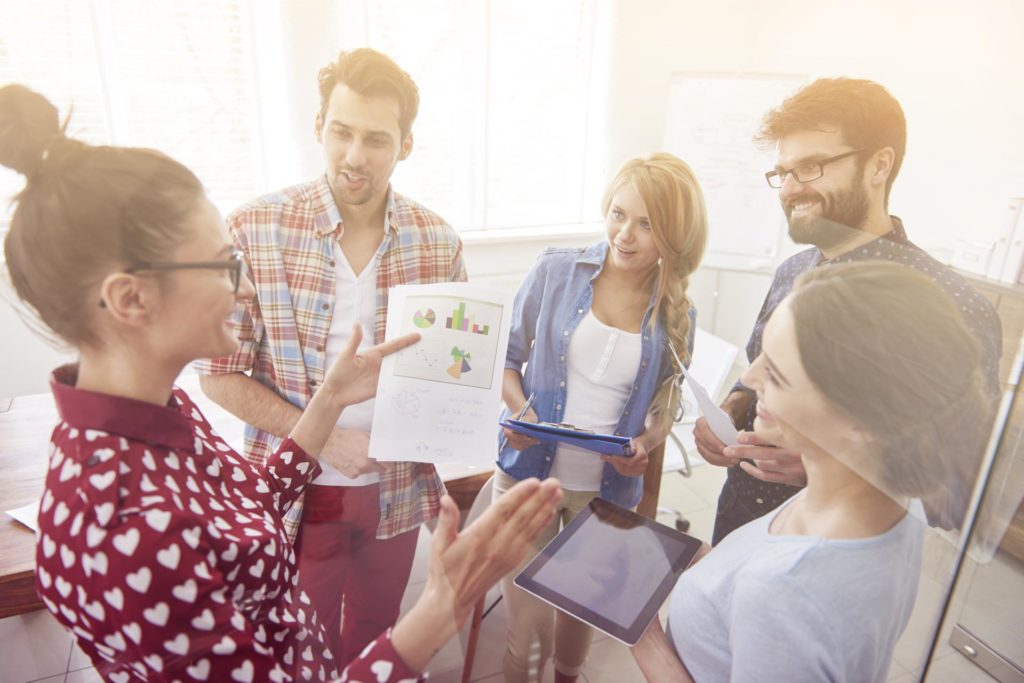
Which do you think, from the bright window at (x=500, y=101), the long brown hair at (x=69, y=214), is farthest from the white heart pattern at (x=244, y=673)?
the bright window at (x=500, y=101)

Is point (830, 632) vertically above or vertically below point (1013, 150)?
below

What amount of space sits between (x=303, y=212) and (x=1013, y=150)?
1.66 meters

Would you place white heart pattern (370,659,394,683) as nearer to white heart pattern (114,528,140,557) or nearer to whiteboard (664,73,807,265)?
white heart pattern (114,528,140,557)

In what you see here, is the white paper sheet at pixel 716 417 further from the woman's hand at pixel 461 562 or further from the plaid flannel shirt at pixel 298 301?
the plaid flannel shirt at pixel 298 301

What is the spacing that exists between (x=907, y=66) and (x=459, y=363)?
2.47 m

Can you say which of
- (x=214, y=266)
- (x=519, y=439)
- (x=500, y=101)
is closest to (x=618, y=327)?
(x=519, y=439)

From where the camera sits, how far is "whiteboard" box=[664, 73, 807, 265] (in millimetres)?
3615

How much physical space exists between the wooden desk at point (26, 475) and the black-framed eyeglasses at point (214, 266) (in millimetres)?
504

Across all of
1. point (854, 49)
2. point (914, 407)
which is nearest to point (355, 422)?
point (914, 407)

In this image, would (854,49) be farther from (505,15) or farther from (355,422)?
(355,422)

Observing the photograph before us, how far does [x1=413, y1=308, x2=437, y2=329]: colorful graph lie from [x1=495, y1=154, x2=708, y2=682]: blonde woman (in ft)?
1.14

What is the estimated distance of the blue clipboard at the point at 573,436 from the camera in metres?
1.09

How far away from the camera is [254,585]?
0.73 metres

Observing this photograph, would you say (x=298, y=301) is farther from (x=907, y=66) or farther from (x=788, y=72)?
(x=788, y=72)
